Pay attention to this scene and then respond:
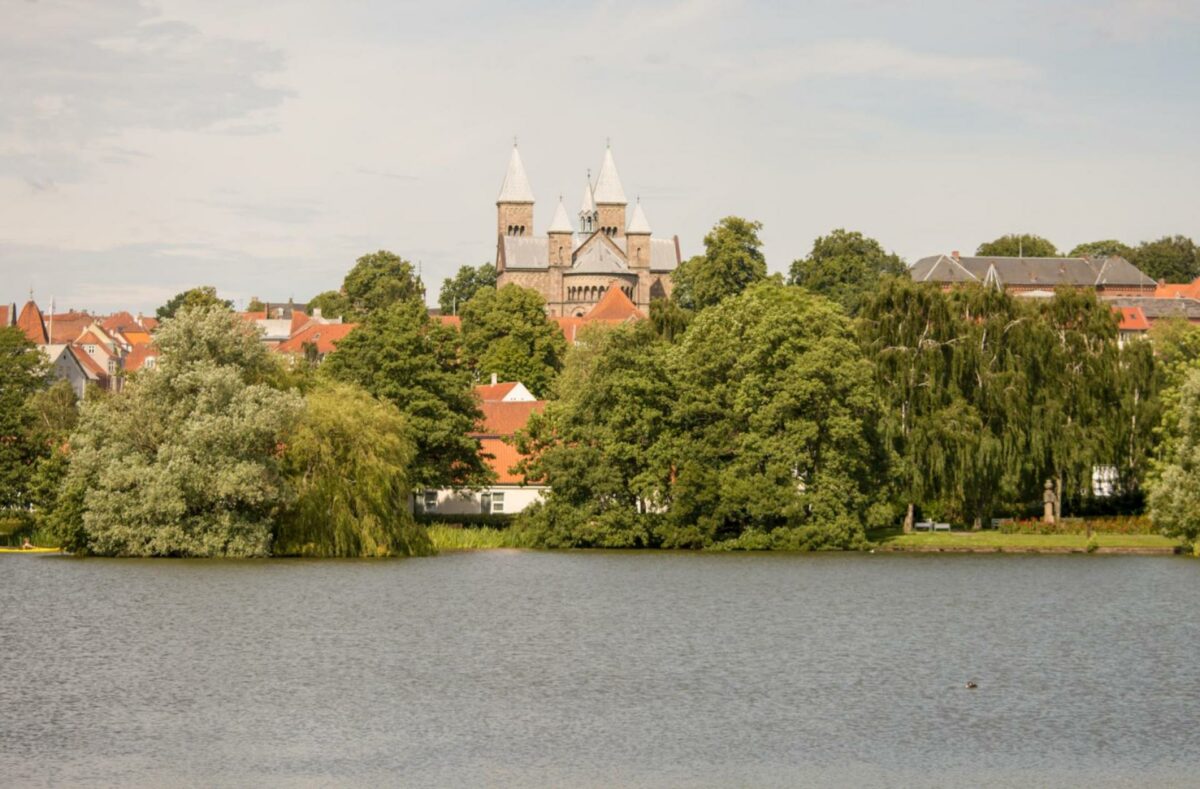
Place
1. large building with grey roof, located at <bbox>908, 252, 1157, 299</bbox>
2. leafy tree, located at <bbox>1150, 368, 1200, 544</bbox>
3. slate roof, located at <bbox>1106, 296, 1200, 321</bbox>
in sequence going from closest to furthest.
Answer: leafy tree, located at <bbox>1150, 368, 1200, 544</bbox> < slate roof, located at <bbox>1106, 296, 1200, 321</bbox> < large building with grey roof, located at <bbox>908, 252, 1157, 299</bbox>

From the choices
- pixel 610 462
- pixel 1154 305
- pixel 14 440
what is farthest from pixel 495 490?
pixel 1154 305

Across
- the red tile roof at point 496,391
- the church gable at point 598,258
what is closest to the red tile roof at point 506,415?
the red tile roof at point 496,391

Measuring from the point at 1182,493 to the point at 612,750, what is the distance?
39.7 meters

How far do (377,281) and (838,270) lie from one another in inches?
1745

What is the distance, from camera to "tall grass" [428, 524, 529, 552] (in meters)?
65.8

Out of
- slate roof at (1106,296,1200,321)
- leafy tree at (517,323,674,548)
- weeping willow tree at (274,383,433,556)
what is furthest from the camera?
slate roof at (1106,296,1200,321)

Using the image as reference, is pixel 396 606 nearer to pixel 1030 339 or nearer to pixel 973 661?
pixel 973 661

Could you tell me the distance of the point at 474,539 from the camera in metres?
66.7

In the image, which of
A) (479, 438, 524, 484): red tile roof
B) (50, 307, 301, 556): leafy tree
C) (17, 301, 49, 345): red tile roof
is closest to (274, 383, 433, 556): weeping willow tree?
(50, 307, 301, 556): leafy tree

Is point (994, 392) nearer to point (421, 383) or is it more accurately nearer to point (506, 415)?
point (421, 383)

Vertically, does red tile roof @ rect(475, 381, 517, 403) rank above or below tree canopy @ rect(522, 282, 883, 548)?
above

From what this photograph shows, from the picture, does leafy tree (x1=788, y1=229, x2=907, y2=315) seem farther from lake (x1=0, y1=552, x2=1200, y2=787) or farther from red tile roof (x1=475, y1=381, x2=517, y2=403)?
lake (x1=0, y1=552, x2=1200, y2=787)

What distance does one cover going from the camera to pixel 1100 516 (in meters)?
73.3

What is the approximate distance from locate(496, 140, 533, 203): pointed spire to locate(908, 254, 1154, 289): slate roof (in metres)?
43.7
